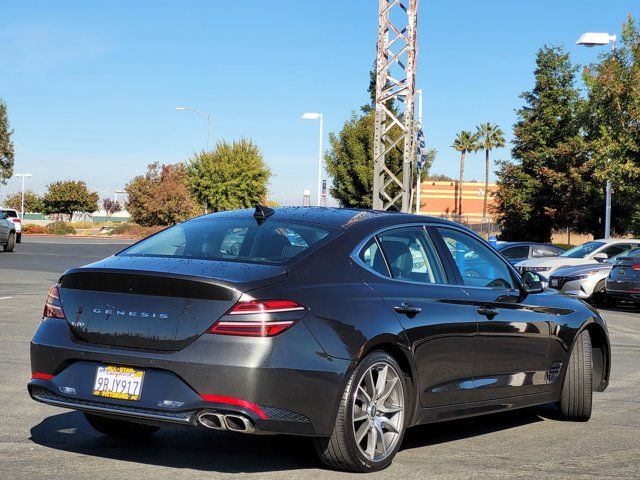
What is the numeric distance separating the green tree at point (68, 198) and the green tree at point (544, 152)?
228 ft

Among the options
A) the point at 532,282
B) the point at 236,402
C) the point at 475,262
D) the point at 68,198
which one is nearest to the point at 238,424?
the point at 236,402

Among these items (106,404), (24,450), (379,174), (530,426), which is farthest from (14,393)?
(379,174)

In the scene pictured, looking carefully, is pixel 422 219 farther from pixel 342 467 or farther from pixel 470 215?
pixel 470 215

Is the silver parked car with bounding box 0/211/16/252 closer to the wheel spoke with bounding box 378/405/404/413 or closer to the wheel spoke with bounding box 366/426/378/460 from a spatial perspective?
the wheel spoke with bounding box 378/405/404/413

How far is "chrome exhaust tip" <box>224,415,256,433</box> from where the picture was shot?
16.8 feet

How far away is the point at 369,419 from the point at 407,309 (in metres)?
0.71

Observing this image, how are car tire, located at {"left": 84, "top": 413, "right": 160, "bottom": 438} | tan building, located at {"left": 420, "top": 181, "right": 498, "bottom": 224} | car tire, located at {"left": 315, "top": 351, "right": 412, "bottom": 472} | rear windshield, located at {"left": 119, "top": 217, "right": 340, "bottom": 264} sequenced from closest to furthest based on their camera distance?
car tire, located at {"left": 315, "top": 351, "right": 412, "bottom": 472} → rear windshield, located at {"left": 119, "top": 217, "right": 340, "bottom": 264} → car tire, located at {"left": 84, "top": 413, "right": 160, "bottom": 438} → tan building, located at {"left": 420, "top": 181, "right": 498, "bottom": 224}

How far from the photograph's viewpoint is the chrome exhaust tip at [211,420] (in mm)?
5117

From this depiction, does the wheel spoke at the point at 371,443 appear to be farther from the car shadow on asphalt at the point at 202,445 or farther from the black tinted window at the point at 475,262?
the black tinted window at the point at 475,262

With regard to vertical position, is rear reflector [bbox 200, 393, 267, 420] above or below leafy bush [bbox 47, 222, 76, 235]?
above

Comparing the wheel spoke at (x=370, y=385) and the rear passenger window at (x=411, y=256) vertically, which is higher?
the rear passenger window at (x=411, y=256)

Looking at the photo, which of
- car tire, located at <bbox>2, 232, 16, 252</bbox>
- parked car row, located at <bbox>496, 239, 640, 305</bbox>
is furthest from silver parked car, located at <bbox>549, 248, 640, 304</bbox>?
car tire, located at <bbox>2, 232, 16, 252</bbox>

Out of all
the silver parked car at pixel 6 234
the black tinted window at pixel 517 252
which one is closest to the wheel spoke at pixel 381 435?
the black tinted window at pixel 517 252

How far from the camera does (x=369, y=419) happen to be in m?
5.68
